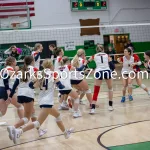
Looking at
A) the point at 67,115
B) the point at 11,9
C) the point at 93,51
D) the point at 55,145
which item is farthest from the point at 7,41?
the point at 55,145

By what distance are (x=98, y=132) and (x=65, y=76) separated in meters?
1.82

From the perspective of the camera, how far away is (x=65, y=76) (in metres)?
7.74

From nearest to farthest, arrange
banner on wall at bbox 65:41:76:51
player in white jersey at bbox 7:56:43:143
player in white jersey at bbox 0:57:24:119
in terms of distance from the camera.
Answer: player in white jersey at bbox 7:56:43:143, player in white jersey at bbox 0:57:24:119, banner on wall at bbox 65:41:76:51

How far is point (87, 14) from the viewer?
22547 millimetres

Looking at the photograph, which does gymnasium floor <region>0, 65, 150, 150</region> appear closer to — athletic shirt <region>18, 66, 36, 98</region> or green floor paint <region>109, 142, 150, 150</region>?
green floor paint <region>109, 142, 150, 150</region>

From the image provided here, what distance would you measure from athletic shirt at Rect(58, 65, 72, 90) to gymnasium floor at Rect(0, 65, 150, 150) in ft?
2.75

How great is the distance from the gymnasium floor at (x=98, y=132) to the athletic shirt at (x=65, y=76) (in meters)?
0.84

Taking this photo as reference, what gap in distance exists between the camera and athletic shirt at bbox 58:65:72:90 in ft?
25.2

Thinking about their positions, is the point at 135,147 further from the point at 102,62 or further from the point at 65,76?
the point at 102,62

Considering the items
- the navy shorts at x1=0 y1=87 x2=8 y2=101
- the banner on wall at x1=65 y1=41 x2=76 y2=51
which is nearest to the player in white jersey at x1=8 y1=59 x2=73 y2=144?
the navy shorts at x1=0 y1=87 x2=8 y2=101

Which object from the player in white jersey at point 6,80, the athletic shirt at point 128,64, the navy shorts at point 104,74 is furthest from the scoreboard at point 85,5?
the player in white jersey at point 6,80

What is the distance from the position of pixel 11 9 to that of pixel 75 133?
15341 millimetres

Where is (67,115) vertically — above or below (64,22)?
below

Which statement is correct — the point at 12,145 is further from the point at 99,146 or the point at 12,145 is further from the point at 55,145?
the point at 99,146
